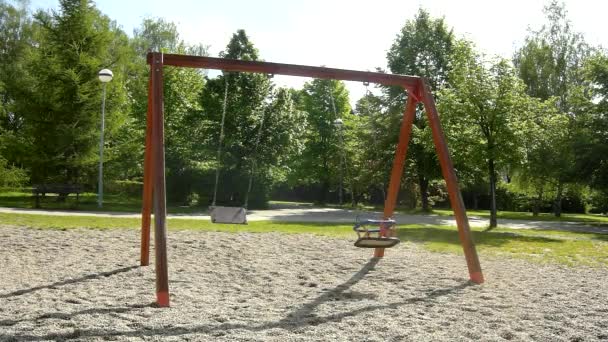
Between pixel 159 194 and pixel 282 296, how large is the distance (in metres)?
2.16

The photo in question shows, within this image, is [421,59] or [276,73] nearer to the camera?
[276,73]

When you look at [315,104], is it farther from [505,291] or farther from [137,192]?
[505,291]

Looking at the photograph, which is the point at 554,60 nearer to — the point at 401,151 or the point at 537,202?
the point at 537,202

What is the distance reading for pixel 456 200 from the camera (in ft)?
30.6

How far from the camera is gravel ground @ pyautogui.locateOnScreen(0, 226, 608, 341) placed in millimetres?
5641

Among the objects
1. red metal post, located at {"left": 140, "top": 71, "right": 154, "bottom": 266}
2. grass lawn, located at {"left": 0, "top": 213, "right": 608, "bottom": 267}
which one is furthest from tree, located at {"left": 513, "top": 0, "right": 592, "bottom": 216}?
red metal post, located at {"left": 140, "top": 71, "right": 154, "bottom": 266}

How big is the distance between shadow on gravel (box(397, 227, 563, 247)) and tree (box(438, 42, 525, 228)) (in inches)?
136

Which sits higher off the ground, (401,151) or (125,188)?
(401,151)

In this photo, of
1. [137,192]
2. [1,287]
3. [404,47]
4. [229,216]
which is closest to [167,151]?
[137,192]

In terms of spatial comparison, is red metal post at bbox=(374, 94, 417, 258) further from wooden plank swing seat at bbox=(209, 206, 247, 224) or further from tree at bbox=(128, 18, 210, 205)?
tree at bbox=(128, 18, 210, 205)

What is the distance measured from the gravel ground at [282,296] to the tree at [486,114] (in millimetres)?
9622

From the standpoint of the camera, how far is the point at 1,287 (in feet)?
25.0

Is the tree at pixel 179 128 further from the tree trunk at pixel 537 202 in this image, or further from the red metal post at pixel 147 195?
the tree trunk at pixel 537 202

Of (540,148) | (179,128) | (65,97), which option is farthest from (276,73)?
(179,128)
